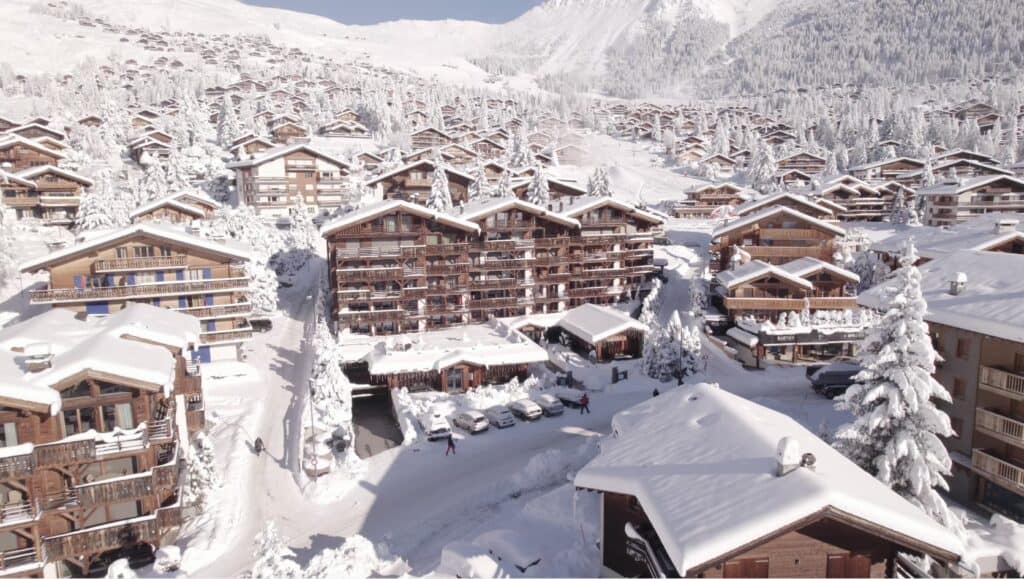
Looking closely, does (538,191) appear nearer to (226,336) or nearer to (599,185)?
(599,185)

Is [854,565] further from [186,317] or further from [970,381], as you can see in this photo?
[186,317]

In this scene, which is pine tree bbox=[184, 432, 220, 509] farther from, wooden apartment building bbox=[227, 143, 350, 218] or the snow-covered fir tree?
wooden apartment building bbox=[227, 143, 350, 218]

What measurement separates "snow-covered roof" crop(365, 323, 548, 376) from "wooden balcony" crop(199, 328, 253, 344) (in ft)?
26.7

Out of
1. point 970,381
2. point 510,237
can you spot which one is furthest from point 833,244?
point 970,381

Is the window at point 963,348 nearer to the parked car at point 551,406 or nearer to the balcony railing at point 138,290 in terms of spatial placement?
the parked car at point 551,406

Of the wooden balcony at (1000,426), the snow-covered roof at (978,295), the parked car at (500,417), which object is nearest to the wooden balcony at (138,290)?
the parked car at (500,417)

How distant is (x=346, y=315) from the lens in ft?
153

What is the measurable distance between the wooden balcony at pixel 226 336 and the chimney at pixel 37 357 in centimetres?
1803

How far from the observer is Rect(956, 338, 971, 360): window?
24.1 meters

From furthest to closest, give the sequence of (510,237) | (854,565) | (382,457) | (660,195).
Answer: (660,195)
(510,237)
(382,457)
(854,565)

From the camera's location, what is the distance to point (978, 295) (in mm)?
24375

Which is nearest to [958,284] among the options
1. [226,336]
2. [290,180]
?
[226,336]

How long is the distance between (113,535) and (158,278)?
21723 millimetres

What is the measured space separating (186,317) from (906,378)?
3416cm
